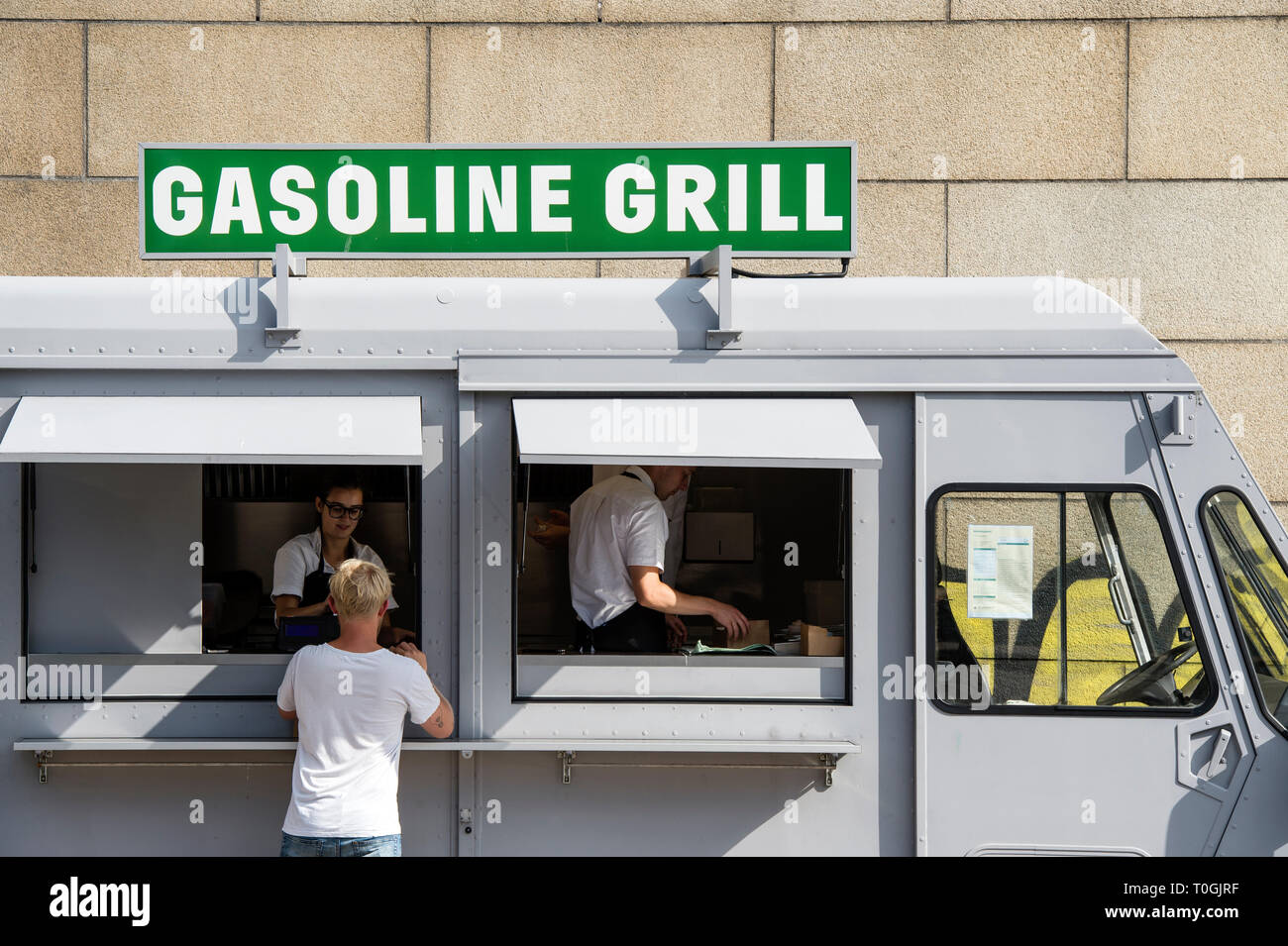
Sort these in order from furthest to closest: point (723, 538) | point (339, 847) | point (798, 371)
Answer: point (723, 538)
point (798, 371)
point (339, 847)

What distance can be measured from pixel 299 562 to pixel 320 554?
0.31ft

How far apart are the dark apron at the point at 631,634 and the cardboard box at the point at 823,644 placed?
1.84 feet

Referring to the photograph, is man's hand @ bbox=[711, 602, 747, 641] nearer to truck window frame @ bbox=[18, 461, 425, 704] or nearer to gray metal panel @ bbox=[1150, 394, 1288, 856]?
truck window frame @ bbox=[18, 461, 425, 704]

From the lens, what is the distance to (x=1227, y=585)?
356 centimetres

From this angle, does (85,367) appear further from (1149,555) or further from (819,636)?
(1149,555)

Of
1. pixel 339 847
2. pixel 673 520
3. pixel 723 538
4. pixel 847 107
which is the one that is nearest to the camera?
pixel 339 847

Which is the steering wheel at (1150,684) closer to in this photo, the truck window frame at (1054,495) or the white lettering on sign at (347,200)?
the truck window frame at (1054,495)

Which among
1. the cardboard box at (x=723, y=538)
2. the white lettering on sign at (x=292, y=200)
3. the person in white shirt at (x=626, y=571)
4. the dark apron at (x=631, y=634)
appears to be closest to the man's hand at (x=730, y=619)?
the person in white shirt at (x=626, y=571)

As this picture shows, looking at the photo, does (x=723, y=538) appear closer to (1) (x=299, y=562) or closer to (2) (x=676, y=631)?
(2) (x=676, y=631)

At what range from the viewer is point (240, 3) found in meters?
7.67

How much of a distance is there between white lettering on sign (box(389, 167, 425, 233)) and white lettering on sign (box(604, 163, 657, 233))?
747 mm

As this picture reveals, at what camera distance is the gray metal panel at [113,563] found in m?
3.70

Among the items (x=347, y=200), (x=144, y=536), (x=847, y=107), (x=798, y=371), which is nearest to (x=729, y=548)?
(x=798, y=371)

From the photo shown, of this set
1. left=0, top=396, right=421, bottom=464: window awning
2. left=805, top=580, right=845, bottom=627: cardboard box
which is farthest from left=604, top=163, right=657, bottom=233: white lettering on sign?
left=805, top=580, right=845, bottom=627: cardboard box
